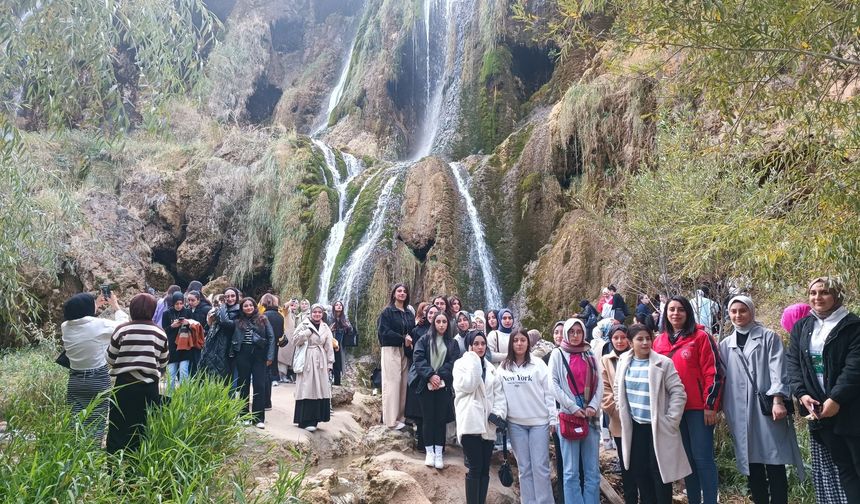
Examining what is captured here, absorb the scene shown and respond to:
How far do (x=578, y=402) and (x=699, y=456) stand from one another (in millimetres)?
1030

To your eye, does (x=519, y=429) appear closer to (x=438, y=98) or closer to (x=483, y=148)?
(x=483, y=148)

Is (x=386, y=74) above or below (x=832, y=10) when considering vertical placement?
above

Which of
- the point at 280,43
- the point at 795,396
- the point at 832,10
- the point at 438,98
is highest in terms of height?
the point at 280,43

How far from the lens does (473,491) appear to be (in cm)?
484

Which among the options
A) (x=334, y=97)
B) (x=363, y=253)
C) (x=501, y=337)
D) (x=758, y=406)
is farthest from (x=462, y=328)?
(x=334, y=97)

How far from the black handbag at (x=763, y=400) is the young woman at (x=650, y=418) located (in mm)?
566

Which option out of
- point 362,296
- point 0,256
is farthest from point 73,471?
point 362,296

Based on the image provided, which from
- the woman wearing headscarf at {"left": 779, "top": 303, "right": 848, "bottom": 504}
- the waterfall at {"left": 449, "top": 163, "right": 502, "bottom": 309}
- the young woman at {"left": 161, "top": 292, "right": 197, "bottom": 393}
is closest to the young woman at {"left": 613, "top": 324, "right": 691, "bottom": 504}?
the woman wearing headscarf at {"left": 779, "top": 303, "right": 848, "bottom": 504}

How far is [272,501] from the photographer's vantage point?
3.72m

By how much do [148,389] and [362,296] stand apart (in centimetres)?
954

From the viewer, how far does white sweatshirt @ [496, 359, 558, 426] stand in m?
4.89

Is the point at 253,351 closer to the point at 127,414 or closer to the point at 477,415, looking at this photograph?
the point at 127,414

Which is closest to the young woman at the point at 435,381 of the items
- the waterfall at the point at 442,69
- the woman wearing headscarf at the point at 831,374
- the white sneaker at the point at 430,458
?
the white sneaker at the point at 430,458

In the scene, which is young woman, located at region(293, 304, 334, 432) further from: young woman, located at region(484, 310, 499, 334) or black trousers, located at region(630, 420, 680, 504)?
black trousers, located at region(630, 420, 680, 504)
